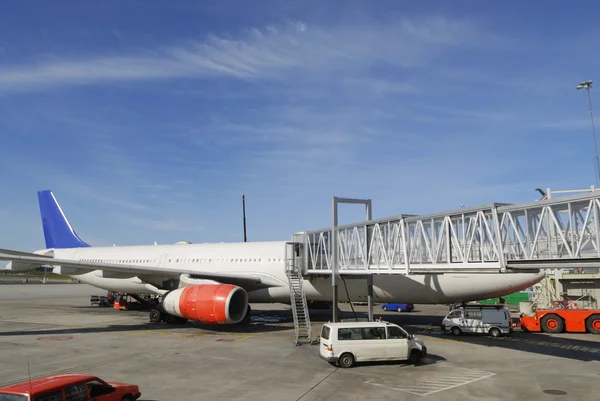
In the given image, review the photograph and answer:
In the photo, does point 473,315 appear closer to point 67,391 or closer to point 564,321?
point 564,321

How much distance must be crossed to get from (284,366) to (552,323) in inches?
659

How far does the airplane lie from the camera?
23.2m

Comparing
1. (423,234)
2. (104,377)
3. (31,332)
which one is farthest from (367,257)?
(31,332)

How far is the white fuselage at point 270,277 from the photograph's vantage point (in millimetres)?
22766

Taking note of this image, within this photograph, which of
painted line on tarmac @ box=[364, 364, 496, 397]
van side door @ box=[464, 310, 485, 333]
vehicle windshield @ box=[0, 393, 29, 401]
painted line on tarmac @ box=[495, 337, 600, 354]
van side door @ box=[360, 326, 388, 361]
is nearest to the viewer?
vehicle windshield @ box=[0, 393, 29, 401]

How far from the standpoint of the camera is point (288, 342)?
22.1 m

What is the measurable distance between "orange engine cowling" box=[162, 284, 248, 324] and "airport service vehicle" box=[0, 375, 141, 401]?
13110 mm

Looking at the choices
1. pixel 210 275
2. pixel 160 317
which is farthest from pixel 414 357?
pixel 160 317

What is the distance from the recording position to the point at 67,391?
9.38 m

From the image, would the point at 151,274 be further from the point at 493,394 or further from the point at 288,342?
the point at 493,394

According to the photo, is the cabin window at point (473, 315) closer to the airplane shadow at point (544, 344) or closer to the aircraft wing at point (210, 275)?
the airplane shadow at point (544, 344)

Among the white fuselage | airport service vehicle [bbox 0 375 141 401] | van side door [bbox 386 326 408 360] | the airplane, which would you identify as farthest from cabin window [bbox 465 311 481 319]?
airport service vehicle [bbox 0 375 141 401]

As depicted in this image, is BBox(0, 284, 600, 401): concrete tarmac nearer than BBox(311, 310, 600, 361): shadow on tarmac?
Yes

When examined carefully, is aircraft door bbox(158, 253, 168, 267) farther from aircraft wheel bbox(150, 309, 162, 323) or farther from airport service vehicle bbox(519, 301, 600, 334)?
airport service vehicle bbox(519, 301, 600, 334)
